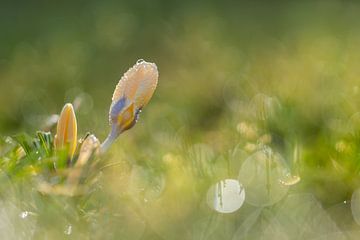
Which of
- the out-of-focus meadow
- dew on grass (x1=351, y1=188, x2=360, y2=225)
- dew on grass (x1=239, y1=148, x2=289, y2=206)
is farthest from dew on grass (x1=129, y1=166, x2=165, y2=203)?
dew on grass (x1=351, y1=188, x2=360, y2=225)

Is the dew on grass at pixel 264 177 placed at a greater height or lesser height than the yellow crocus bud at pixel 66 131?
lesser

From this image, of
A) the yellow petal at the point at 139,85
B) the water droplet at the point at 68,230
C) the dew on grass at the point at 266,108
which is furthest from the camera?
the dew on grass at the point at 266,108

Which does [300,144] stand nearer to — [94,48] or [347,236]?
[347,236]

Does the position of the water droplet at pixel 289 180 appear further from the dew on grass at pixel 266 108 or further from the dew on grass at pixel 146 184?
the dew on grass at pixel 266 108

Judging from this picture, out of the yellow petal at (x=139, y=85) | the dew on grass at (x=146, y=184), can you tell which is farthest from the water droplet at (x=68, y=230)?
the yellow petal at (x=139, y=85)

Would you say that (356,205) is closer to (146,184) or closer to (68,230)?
(146,184)

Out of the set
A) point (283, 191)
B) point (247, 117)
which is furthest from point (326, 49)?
point (283, 191)
